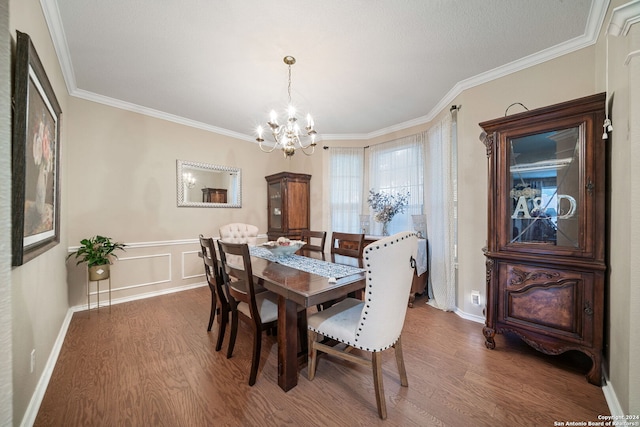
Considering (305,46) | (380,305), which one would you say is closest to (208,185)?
(305,46)

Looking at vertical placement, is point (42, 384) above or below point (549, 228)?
below

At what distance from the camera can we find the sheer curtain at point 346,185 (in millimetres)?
4367

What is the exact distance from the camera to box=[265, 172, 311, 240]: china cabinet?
4.32 meters

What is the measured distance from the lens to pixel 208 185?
13.1 ft

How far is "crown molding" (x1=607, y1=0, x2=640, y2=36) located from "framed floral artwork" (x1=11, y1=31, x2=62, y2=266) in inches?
120

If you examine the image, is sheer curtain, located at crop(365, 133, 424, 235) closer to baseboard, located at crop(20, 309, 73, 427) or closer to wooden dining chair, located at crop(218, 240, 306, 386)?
wooden dining chair, located at crop(218, 240, 306, 386)

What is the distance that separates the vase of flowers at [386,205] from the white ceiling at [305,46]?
1.40 metres

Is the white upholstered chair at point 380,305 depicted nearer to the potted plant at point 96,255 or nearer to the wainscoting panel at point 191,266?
the potted plant at point 96,255

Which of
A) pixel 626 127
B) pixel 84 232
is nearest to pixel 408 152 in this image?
pixel 626 127

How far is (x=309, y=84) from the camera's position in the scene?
2.74 meters

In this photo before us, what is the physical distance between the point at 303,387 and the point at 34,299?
1881 mm

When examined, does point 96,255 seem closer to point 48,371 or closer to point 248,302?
point 48,371

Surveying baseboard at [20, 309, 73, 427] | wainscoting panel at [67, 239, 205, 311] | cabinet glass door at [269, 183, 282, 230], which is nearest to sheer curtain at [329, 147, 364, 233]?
cabinet glass door at [269, 183, 282, 230]

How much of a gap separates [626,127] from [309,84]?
A: 2.55 m
